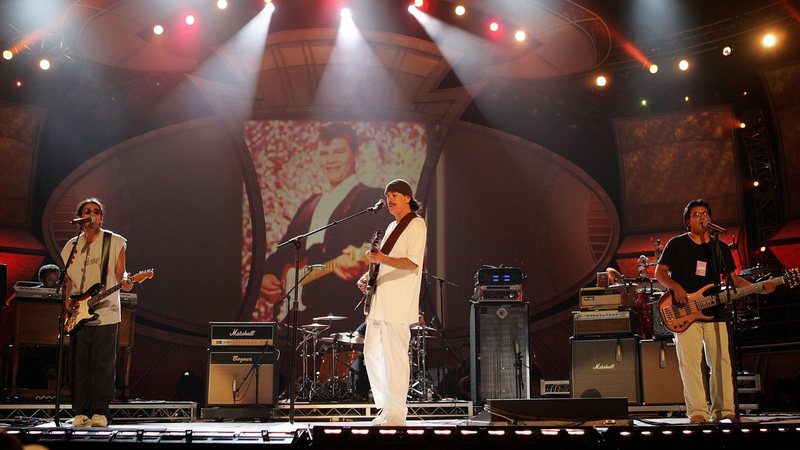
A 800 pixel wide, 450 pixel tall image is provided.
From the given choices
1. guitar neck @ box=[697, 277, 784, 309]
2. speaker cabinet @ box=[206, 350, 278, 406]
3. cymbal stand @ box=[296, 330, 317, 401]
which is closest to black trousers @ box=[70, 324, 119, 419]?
speaker cabinet @ box=[206, 350, 278, 406]

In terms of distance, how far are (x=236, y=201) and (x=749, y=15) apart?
25.7 ft

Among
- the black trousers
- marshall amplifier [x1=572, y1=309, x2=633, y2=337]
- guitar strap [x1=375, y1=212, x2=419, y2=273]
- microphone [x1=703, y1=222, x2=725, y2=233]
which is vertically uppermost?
microphone [x1=703, y1=222, x2=725, y2=233]

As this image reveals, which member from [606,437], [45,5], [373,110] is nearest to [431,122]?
[373,110]

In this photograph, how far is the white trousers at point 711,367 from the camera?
608cm

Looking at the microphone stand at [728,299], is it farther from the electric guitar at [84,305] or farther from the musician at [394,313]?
the electric guitar at [84,305]

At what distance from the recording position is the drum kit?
32.4ft

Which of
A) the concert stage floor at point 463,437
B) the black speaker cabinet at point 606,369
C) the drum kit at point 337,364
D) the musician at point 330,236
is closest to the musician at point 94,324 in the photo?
the concert stage floor at point 463,437

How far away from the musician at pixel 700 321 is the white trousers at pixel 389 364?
91.4 inches

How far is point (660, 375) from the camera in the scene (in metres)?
8.29

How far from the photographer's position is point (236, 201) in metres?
11.7

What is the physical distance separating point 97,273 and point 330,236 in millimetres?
5664

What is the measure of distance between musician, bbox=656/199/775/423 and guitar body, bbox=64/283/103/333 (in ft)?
15.4

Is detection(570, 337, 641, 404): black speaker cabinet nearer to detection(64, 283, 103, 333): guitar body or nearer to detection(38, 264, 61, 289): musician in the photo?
detection(64, 283, 103, 333): guitar body

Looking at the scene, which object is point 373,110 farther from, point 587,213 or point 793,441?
point 793,441
